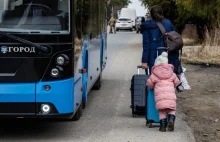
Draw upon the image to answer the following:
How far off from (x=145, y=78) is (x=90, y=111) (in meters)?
1.70

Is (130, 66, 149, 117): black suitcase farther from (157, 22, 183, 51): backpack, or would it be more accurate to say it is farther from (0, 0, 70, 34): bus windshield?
(0, 0, 70, 34): bus windshield

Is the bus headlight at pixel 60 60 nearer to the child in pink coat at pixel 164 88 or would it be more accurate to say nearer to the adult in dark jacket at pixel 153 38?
the child in pink coat at pixel 164 88

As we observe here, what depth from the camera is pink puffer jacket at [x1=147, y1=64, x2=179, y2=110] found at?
359 inches

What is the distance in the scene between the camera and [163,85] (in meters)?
9.13

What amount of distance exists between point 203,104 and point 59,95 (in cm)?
514

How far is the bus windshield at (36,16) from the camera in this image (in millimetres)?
8078

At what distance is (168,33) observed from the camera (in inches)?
405

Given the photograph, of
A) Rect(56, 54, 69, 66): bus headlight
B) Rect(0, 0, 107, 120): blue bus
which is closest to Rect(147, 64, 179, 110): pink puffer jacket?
Rect(0, 0, 107, 120): blue bus

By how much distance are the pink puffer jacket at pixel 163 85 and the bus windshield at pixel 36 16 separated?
1.76 metres

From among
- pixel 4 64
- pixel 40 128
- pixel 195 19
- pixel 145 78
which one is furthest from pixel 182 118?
pixel 195 19

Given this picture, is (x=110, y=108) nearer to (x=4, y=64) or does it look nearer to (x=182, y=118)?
Answer: (x=182, y=118)

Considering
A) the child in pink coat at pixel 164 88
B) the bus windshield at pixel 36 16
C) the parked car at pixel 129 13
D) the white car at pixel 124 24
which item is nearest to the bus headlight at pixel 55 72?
the bus windshield at pixel 36 16

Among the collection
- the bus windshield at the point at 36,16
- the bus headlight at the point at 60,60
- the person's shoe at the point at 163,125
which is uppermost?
the bus windshield at the point at 36,16

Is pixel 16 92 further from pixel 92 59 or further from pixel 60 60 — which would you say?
pixel 92 59
